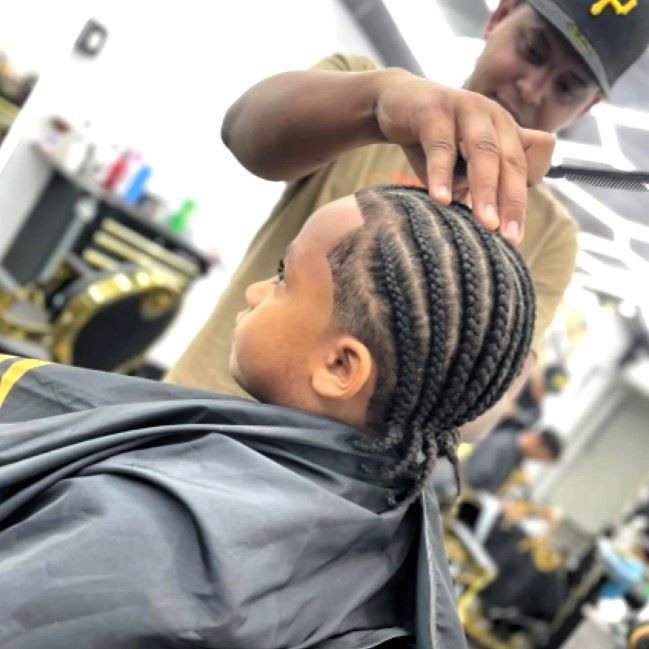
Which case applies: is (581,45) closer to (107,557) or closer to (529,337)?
(529,337)

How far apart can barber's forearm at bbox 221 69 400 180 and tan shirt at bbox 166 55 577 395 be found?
61 millimetres

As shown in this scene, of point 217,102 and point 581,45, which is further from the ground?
point 581,45

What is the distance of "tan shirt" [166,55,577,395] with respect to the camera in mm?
1029

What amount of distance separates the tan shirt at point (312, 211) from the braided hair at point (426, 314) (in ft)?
0.65

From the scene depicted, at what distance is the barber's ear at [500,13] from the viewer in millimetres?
1012

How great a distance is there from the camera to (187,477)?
2.25 ft

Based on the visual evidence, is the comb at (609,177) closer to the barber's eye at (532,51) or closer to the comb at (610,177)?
the comb at (610,177)

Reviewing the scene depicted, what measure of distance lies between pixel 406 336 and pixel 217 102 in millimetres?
1051

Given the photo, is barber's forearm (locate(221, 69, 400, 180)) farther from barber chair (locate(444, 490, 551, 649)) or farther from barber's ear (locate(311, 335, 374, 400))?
barber chair (locate(444, 490, 551, 649))

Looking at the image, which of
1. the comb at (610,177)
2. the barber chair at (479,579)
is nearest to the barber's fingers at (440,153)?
the comb at (610,177)

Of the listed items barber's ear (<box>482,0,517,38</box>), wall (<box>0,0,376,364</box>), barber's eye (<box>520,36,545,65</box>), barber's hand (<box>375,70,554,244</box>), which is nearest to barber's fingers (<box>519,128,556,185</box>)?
barber's hand (<box>375,70,554,244</box>)

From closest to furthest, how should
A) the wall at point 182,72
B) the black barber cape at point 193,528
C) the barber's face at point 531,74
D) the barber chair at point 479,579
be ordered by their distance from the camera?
the black barber cape at point 193,528
the barber's face at point 531,74
the wall at point 182,72
the barber chair at point 479,579

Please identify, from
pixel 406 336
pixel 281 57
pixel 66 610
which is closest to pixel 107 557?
pixel 66 610

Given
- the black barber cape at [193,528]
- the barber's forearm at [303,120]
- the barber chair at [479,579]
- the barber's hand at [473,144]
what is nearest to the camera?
the black barber cape at [193,528]
